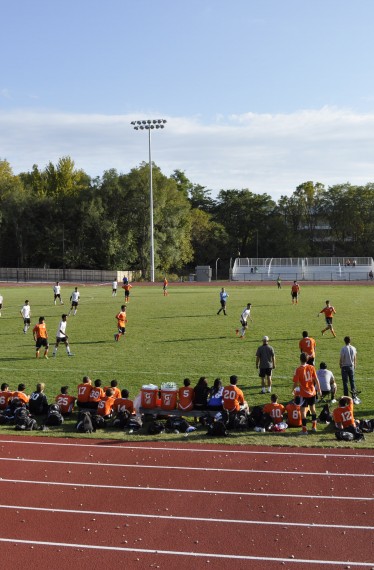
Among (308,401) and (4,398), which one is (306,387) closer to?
(308,401)

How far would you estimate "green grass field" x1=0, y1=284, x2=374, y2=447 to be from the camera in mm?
16672

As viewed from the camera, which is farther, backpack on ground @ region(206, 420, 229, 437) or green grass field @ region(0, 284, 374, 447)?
green grass field @ region(0, 284, 374, 447)

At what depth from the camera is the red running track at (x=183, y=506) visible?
770 centimetres

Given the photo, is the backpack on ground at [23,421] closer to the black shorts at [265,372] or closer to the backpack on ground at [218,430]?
the backpack on ground at [218,430]

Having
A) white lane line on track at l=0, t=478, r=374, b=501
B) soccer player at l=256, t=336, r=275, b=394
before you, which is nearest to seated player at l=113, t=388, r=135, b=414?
white lane line on track at l=0, t=478, r=374, b=501

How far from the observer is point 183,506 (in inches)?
358

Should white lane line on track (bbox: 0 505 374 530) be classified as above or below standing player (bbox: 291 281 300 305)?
below

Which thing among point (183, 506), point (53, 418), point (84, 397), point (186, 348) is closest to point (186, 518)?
point (183, 506)

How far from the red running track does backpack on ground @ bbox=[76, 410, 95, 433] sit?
0.85m

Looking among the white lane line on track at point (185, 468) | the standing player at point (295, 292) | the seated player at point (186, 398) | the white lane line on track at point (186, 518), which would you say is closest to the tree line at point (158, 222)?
the standing player at point (295, 292)

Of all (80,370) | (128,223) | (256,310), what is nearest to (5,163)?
(128,223)

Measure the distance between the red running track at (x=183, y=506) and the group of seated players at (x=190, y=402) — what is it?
142cm

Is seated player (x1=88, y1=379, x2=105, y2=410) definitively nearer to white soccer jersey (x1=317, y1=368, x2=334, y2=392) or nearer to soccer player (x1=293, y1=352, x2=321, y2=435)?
soccer player (x1=293, y1=352, x2=321, y2=435)

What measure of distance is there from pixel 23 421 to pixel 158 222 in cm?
6553
